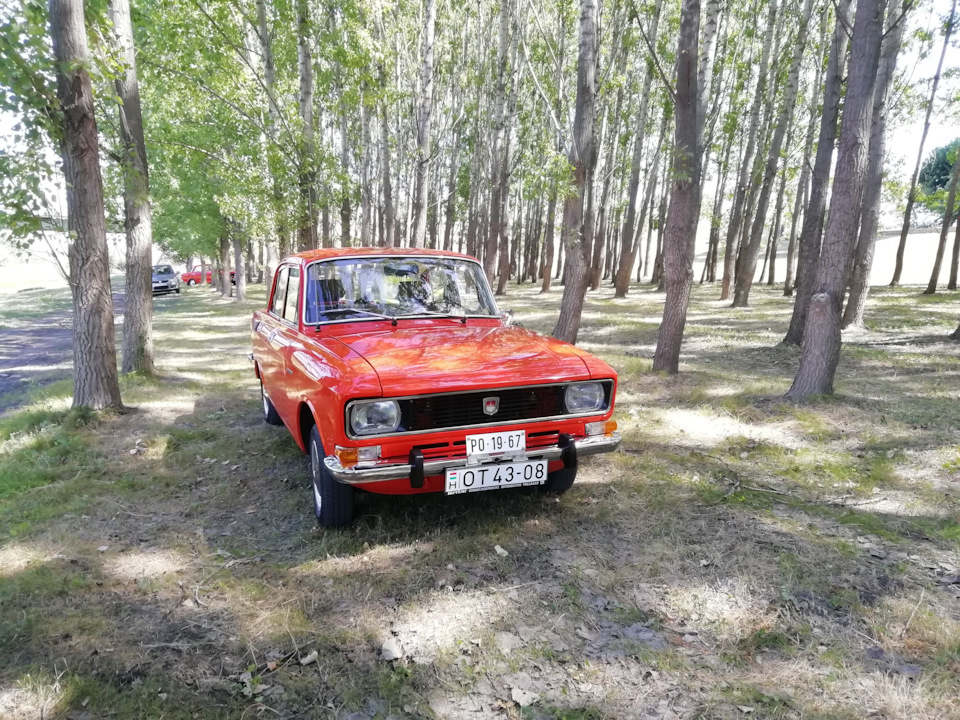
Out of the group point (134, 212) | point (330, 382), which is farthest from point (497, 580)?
point (134, 212)

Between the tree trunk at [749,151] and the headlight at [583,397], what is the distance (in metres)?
15.2

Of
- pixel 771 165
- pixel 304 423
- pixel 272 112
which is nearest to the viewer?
pixel 304 423

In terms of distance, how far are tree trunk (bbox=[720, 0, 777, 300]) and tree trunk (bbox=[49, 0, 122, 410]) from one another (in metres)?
15.4

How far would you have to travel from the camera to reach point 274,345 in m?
4.74

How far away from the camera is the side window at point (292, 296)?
14.9 feet

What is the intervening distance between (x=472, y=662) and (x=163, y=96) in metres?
17.2

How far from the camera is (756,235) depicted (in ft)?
48.9

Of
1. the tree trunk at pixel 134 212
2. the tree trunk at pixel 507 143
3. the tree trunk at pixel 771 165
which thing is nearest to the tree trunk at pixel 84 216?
the tree trunk at pixel 134 212

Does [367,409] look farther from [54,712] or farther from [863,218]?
[863,218]

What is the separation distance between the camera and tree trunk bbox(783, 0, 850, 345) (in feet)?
29.4

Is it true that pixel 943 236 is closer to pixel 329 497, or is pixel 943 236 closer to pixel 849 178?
pixel 849 178

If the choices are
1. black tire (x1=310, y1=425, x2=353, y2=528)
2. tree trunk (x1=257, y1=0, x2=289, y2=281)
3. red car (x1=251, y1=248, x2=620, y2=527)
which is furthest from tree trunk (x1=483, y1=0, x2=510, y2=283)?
black tire (x1=310, y1=425, x2=353, y2=528)

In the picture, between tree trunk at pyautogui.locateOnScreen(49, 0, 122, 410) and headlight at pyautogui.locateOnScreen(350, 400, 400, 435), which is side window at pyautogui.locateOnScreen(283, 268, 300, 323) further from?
tree trunk at pyautogui.locateOnScreen(49, 0, 122, 410)

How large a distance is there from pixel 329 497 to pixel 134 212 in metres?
5.88
